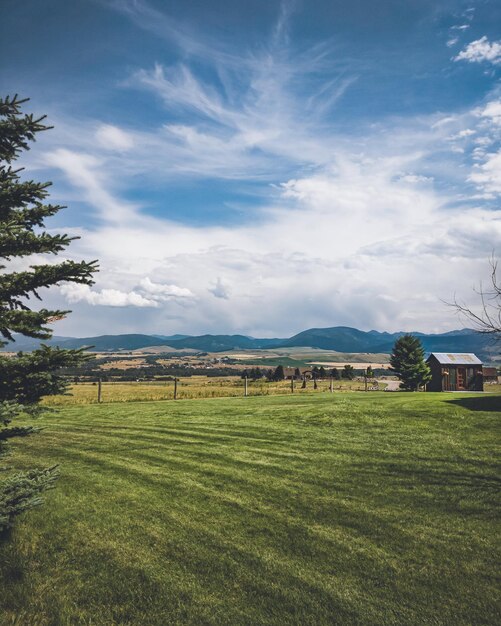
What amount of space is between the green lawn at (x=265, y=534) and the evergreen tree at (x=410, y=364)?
1766 inches

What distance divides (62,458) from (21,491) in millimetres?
7495

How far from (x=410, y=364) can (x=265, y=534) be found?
5686 cm

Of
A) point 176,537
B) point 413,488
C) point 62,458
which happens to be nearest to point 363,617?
point 176,537

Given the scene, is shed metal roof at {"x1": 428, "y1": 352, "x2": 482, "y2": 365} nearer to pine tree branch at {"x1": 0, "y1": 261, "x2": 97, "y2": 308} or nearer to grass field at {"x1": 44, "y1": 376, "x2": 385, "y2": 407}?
grass field at {"x1": 44, "y1": 376, "x2": 385, "y2": 407}

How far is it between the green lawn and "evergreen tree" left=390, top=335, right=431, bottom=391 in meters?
44.8

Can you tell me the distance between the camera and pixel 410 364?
197ft

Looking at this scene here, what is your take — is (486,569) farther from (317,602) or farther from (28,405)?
(28,405)

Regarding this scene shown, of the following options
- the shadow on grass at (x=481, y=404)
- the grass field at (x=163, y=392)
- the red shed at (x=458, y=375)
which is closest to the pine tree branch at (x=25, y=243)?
the grass field at (x=163, y=392)

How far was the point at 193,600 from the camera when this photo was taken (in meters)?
6.23

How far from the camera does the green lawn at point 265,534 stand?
610 cm

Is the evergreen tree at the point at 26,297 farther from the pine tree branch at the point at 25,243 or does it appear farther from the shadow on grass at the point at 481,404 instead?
the shadow on grass at the point at 481,404

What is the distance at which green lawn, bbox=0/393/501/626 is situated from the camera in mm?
6098

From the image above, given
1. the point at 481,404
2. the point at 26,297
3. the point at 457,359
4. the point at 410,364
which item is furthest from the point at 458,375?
the point at 26,297

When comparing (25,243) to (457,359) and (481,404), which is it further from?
(457,359)
